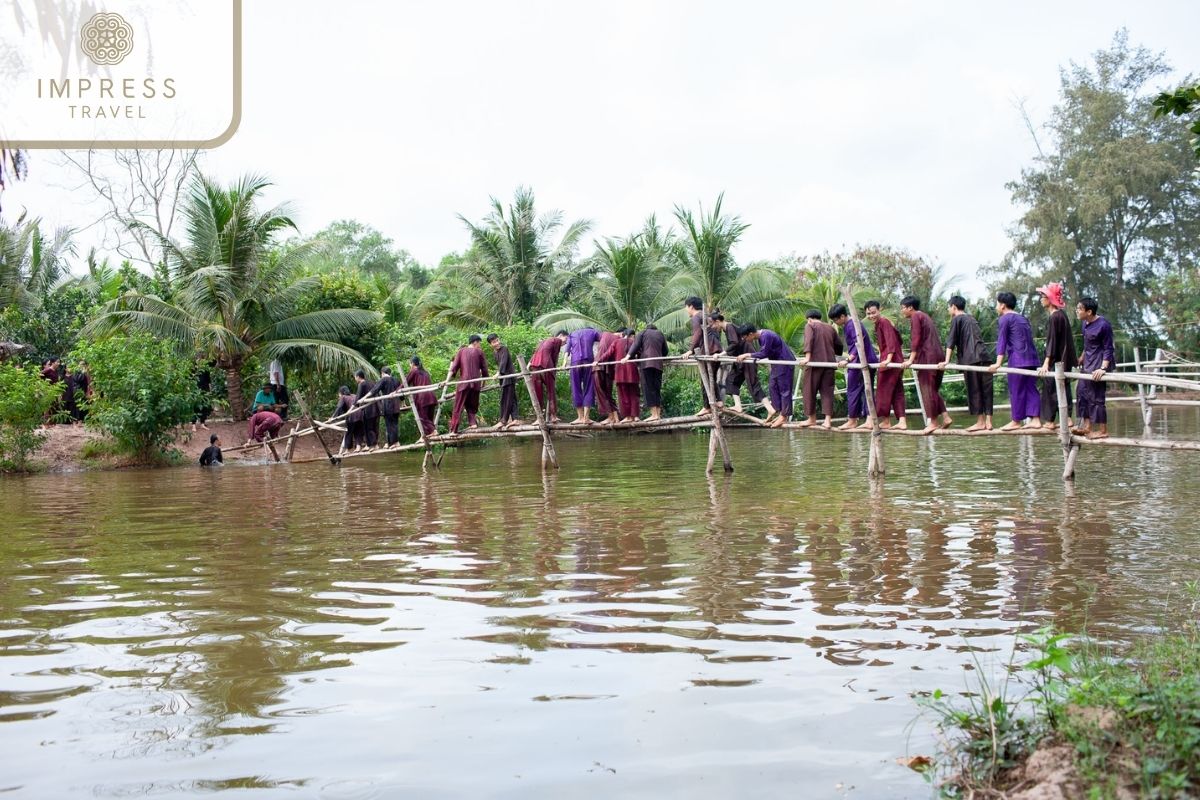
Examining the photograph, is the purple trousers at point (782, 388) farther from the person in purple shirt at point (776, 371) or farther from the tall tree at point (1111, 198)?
the tall tree at point (1111, 198)

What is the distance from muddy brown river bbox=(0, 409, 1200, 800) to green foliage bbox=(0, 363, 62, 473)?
855 centimetres

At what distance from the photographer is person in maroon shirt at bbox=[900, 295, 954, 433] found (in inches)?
459

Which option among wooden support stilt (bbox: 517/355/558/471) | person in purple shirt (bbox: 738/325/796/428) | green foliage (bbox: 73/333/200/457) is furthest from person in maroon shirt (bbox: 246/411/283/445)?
person in purple shirt (bbox: 738/325/796/428)

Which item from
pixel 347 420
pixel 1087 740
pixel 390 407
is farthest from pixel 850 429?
pixel 347 420

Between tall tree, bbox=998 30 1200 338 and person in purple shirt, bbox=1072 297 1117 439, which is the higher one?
tall tree, bbox=998 30 1200 338

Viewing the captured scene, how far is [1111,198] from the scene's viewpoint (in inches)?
1423

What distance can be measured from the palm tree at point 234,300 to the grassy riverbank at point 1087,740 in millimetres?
19042

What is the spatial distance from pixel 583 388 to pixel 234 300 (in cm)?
936

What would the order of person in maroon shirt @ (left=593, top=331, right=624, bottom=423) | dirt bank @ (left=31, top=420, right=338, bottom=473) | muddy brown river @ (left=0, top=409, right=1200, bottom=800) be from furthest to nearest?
dirt bank @ (left=31, top=420, right=338, bottom=473)
person in maroon shirt @ (left=593, top=331, right=624, bottom=423)
muddy brown river @ (left=0, top=409, right=1200, bottom=800)

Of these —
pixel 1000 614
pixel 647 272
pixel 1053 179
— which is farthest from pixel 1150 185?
pixel 1000 614

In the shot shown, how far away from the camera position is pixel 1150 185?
36.6 metres

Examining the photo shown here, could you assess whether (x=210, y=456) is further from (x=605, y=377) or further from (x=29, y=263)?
(x=29, y=263)

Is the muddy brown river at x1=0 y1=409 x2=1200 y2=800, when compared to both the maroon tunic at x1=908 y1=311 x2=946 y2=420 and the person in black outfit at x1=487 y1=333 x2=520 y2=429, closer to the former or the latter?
the maroon tunic at x1=908 y1=311 x2=946 y2=420

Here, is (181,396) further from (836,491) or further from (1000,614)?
(1000,614)
